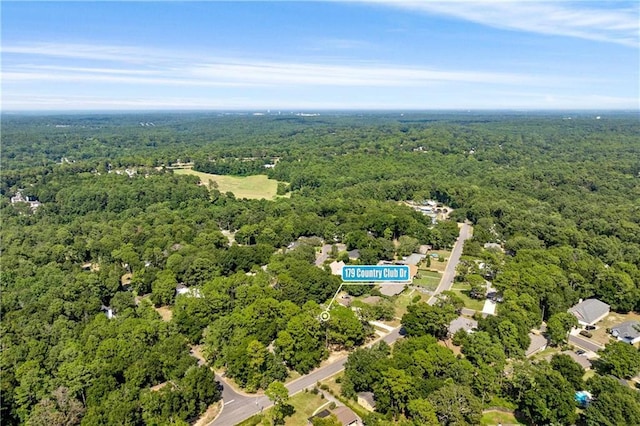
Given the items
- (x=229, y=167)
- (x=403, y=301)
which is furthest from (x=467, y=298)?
(x=229, y=167)

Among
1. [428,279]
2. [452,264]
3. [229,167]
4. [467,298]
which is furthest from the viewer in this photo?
[229,167]

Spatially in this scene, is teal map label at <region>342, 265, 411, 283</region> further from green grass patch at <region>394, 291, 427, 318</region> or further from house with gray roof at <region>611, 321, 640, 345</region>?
house with gray roof at <region>611, 321, 640, 345</region>

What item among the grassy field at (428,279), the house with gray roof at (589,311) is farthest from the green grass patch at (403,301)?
the house with gray roof at (589,311)

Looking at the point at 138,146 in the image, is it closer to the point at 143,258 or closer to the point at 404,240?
the point at 143,258

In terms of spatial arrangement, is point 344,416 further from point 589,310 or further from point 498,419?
point 589,310

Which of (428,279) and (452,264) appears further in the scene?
(452,264)

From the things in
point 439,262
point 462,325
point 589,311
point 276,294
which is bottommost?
point 439,262
